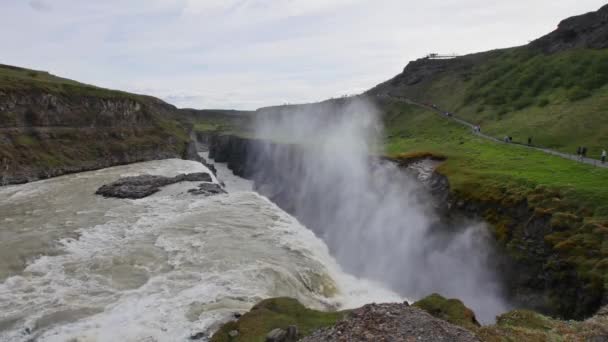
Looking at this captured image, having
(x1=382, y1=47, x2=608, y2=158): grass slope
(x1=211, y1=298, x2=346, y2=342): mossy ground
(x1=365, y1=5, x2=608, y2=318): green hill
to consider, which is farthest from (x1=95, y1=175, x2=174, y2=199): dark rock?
(x1=382, y1=47, x2=608, y2=158): grass slope

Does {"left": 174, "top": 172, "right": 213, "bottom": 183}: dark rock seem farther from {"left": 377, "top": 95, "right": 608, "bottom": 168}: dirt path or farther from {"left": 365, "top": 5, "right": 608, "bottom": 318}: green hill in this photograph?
{"left": 377, "top": 95, "right": 608, "bottom": 168}: dirt path

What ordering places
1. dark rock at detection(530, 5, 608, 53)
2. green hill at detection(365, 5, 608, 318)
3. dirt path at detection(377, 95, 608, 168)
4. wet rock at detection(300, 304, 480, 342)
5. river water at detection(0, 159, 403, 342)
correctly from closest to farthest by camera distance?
1. wet rock at detection(300, 304, 480, 342)
2. river water at detection(0, 159, 403, 342)
3. green hill at detection(365, 5, 608, 318)
4. dirt path at detection(377, 95, 608, 168)
5. dark rock at detection(530, 5, 608, 53)

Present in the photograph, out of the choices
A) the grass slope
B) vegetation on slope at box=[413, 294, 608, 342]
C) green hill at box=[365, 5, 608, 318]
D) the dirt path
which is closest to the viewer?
vegetation on slope at box=[413, 294, 608, 342]

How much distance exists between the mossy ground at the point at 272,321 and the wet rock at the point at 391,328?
2.62 meters

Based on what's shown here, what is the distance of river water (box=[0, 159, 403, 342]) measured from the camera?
20.5 meters

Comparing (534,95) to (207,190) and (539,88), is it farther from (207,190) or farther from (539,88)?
(207,190)

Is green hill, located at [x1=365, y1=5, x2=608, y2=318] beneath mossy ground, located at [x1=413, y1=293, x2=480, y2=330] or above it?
above

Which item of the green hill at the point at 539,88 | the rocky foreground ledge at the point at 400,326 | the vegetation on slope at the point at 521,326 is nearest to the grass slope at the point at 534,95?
the green hill at the point at 539,88

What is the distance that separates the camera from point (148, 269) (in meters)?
27.9

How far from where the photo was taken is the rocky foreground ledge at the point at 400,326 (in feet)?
42.0

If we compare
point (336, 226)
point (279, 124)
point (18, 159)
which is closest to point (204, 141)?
point (279, 124)

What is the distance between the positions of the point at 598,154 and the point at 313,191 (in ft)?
111

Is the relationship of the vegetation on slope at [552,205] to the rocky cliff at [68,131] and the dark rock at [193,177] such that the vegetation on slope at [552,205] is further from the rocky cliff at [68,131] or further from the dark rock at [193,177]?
the rocky cliff at [68,131]

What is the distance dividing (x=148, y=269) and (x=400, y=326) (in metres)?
20.8
